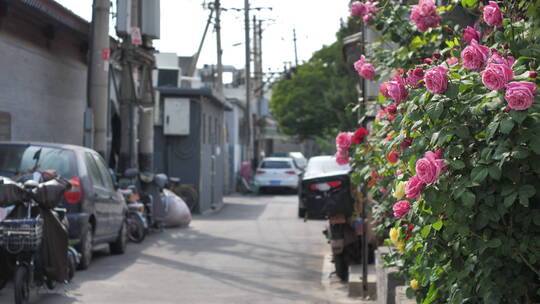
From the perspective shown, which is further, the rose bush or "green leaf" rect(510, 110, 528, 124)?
the rose bush

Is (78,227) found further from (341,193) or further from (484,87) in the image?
(484,87)

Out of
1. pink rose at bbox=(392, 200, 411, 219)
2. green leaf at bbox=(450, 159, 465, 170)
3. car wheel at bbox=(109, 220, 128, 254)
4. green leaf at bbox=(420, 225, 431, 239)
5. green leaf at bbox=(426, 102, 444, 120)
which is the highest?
green leaf at bbox=(426, 102, 444, 120)

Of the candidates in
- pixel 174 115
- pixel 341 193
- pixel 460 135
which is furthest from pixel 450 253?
pixel 174 115

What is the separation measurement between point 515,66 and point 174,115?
2425 centimetres

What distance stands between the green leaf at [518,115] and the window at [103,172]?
988cm

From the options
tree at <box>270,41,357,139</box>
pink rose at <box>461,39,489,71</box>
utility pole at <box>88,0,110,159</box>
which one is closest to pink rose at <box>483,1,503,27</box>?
pink rose at <box>461,39,489,71</box>

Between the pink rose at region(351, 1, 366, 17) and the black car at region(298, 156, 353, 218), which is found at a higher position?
the pink rose at region(351, 1, 366, 17)

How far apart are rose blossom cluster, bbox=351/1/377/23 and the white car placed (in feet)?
107

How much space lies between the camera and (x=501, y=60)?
4.24 m

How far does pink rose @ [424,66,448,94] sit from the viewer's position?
419 cm

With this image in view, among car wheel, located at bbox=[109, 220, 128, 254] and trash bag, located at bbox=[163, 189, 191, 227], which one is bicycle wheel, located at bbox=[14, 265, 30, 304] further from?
trash bag, located at bbox=[163, 189, 191, 227]

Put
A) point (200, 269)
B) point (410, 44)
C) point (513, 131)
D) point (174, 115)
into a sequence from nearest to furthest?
1. point (513, 131)
2. point (410, 44)
3. point (200, 269)
4. point (174, 115)

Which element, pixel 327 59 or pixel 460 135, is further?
pixel 327 59

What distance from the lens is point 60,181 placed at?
953 cm
